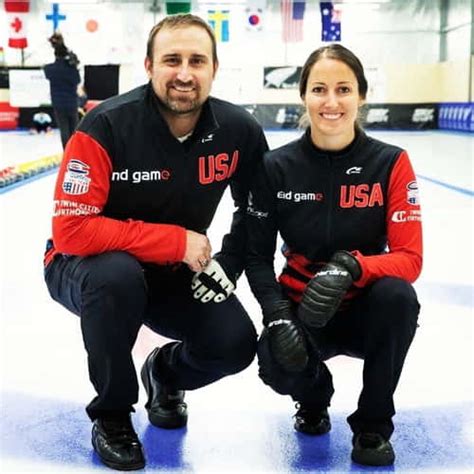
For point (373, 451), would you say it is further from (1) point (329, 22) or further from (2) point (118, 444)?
(1) point (329, 22)

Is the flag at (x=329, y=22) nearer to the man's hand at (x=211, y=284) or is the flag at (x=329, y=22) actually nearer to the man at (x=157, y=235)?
the man at (x=157, y=235)

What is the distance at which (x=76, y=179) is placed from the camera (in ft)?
6.08

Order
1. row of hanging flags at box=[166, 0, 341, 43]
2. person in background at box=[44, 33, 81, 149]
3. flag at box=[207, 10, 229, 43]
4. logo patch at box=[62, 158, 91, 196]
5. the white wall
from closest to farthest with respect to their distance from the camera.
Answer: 1. logo patch at box=[62, 158, 91, 196]
2. person in background at box=[44, 33, 81, 149]
3. row of hanging flags at box=[166, 0, 341, 43]
4. flag at box=[207, 10, 229, 43]
5. the white wall

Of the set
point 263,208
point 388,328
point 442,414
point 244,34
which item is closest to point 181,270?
point 263,208

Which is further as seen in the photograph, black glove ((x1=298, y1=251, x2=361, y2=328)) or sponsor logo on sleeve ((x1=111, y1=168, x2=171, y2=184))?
sponsor logo on sleeve ((x1=111, y1=168, x2=171, y2=184))

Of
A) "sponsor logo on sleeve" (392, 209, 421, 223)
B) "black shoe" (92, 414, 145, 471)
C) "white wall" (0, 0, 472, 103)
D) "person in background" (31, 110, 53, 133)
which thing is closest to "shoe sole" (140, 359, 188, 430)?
"black shoe" (92, 414, 145, 471)

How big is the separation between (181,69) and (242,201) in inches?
16.5

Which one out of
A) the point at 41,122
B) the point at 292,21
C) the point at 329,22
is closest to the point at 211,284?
the point at 41,122

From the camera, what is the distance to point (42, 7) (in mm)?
20266

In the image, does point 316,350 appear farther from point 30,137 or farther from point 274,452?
point 30,137

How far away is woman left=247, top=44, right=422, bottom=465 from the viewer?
179 centimetres

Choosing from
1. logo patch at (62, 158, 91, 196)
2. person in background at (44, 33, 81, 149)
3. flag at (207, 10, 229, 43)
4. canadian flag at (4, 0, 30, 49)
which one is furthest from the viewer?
canadian flag at (4, 0, 30, 49)

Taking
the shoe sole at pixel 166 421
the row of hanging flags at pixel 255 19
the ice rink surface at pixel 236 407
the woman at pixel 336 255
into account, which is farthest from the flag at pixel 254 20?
the shoe sole at pixel 166 421

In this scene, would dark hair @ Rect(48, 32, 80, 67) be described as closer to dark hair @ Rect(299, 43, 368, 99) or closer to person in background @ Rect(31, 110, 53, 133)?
dark hair @ Rect(299, 43, 368, 99)
